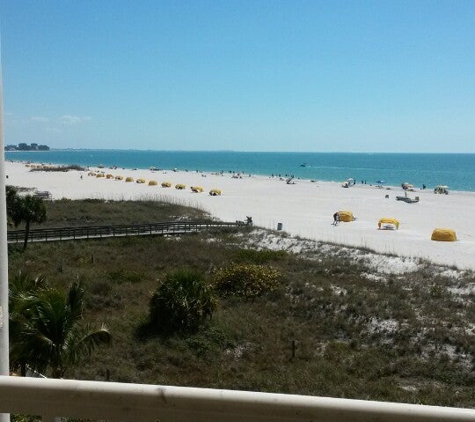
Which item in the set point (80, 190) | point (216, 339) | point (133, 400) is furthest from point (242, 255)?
point (80, 190)

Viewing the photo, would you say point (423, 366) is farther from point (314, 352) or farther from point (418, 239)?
point (418, 239)

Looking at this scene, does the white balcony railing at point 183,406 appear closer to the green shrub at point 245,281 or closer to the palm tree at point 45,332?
the palm tree at point 45,332

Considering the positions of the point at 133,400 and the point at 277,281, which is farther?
the point at 277,281

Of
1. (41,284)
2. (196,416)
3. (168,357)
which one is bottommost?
(168,357)

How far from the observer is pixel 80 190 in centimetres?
7612

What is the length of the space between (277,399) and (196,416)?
0.33 meters

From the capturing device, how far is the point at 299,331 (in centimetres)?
1833

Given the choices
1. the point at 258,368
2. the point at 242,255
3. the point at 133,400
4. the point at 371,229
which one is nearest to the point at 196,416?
the point at 133,400

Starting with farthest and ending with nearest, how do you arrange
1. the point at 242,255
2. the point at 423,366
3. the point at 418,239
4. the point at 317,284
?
the point at 418,239 < the point at 242,255 < the point at 317,284 < the point at 423,366

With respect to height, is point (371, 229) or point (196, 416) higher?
point (196, 416)

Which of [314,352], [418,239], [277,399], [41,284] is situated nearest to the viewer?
[277,399]

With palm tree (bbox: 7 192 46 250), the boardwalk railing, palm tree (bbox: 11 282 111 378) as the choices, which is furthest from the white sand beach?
palm tree (bbox: 11 282 111 378)

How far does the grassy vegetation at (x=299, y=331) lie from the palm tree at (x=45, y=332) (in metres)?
6.46

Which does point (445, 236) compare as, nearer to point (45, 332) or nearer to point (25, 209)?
point (25, 209)
